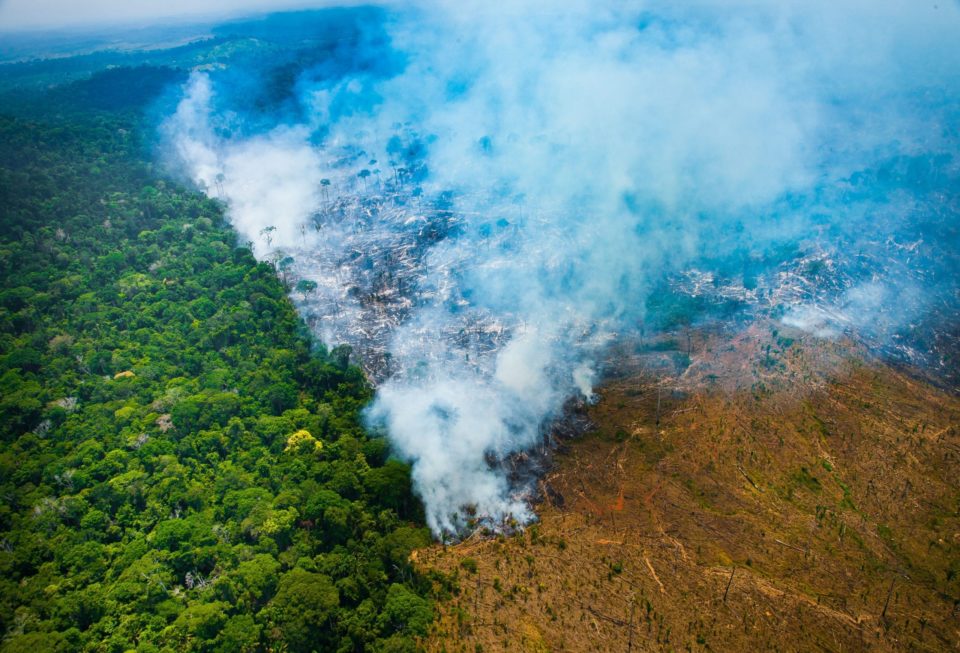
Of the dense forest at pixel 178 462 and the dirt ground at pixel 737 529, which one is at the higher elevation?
the dense forest at pixel 178 462

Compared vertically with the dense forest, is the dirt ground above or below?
below

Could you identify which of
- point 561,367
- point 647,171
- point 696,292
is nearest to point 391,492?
point 561,367

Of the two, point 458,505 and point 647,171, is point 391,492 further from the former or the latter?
point 647,171

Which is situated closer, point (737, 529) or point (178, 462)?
point (737, 529)

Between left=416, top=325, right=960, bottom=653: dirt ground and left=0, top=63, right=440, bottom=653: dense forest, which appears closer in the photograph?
left=416, top=325, right=960, bottom=653: dirt ground

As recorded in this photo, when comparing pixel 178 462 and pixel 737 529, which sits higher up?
pixel 178 462
